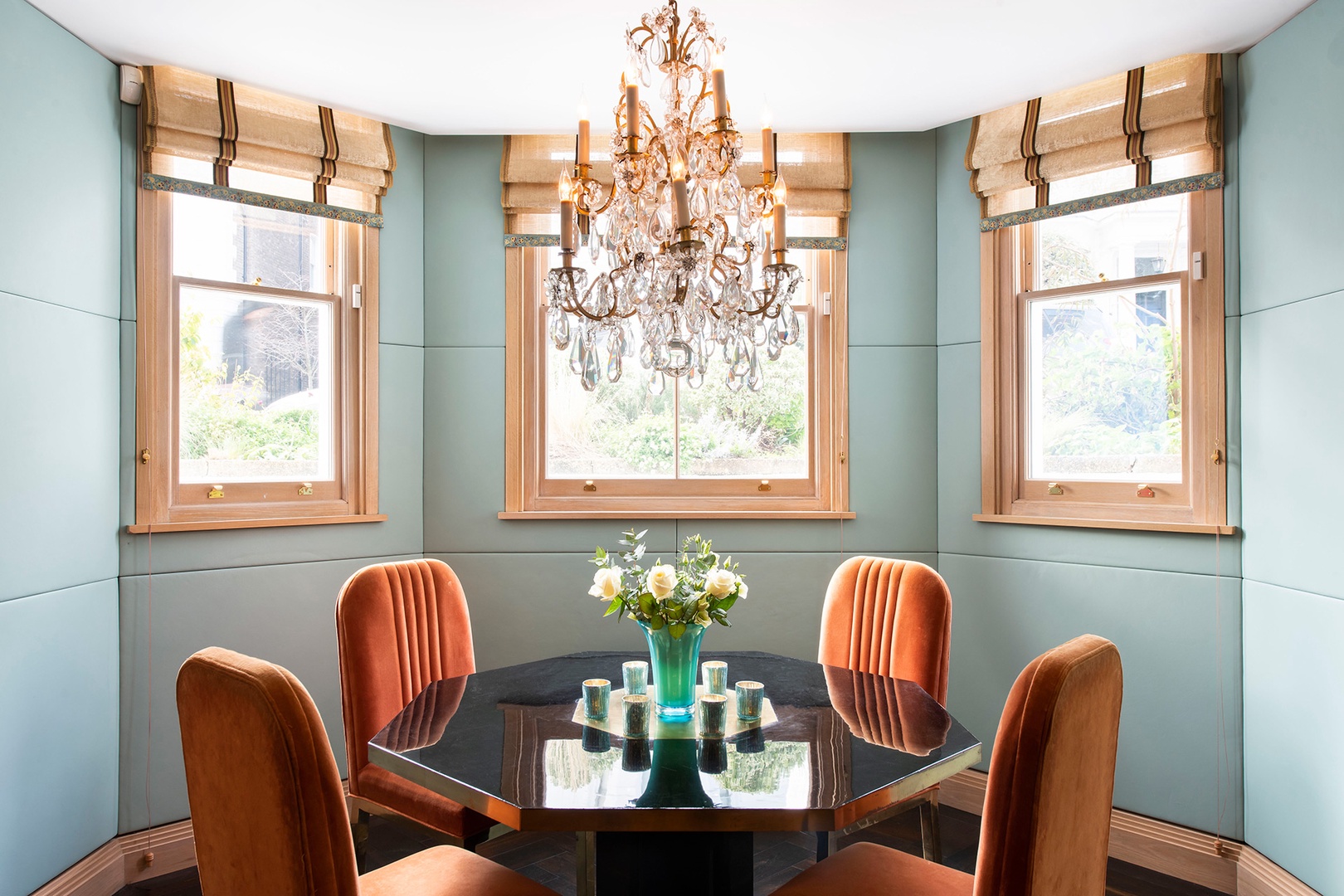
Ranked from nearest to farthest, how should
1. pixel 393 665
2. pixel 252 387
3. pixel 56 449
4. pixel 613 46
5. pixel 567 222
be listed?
pixel 567 222 → pixel 393 665 → pixel 56 449 → pixel 613 46 → pixel 252 387

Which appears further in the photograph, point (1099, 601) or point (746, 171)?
point (746, 171)

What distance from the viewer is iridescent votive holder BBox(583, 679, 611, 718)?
1737 millimetres

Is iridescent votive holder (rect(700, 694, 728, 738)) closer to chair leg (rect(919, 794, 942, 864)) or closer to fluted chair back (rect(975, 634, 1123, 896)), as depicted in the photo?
fluted chair back (rect(975, 634, 1123, 896))

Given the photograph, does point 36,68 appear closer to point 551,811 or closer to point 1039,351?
point 551,811

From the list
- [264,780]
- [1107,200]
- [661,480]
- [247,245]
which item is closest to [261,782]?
[264,780]

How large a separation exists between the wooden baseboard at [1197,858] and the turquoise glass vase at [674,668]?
1586 millimetres

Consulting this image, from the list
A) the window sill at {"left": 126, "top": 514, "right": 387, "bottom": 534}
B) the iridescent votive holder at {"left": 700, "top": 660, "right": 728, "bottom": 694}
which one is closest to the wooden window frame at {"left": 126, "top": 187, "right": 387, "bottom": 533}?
the window sill at {"left": 126, "top": 514, "right": 387, "bottom": 534}

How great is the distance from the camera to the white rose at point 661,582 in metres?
1.61

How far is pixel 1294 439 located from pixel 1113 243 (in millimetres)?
916

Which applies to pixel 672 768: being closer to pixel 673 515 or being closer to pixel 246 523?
pixel 673 515

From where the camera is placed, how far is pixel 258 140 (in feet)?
9.17

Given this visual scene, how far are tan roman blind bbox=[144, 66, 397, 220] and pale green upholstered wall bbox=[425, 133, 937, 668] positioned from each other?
28cm

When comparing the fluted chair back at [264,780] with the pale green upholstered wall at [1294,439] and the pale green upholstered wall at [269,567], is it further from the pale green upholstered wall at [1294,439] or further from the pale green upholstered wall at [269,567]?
the pale green upholstered wall at [1294,439]

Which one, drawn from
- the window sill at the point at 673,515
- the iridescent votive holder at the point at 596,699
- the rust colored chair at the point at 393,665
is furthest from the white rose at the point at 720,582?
the window sill at the point at 673,515
